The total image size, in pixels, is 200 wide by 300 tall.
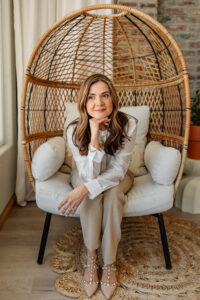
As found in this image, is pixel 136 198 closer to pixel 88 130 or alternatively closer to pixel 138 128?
pixel 88 130

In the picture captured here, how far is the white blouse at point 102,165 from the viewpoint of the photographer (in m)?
1.28

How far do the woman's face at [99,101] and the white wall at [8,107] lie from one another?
842 mm

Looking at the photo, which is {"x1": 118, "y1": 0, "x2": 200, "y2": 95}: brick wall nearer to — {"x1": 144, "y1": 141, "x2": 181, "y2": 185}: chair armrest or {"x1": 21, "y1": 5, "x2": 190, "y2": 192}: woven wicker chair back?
{"x1": 21, "y1": 5, "x2": 190, "y2": 192}: woven wicker chair back

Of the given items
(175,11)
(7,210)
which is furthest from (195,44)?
(7,210)

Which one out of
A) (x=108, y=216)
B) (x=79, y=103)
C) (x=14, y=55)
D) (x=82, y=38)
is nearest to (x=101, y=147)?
(x=79, y=103)

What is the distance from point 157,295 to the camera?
1.24 meters

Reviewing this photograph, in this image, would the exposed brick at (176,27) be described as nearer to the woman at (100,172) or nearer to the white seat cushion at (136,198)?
the woman at (100,172)

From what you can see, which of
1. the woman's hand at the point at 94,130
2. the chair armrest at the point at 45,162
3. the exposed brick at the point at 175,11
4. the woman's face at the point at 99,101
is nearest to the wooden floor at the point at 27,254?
the chair armrest at the point at 45,162

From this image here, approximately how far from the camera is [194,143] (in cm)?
224

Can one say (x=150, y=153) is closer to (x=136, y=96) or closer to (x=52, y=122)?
(x=136, y=96)

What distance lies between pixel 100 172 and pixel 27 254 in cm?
63

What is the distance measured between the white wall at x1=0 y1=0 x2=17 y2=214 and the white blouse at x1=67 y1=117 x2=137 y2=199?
0.78 meters

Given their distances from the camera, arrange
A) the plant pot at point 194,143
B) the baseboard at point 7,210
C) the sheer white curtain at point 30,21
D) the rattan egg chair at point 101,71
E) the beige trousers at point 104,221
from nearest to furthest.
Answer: the beige trousers at point 104,221
the rattan egg chair at point 101,71
the baseboard at point 7,210
the sheer white curtain at point 30,21
the plant pot at point 194,143

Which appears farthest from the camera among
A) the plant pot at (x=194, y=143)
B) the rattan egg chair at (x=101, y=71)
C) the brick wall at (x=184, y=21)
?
the brick wall at (x=184, y=21)
